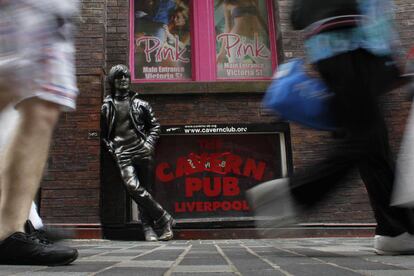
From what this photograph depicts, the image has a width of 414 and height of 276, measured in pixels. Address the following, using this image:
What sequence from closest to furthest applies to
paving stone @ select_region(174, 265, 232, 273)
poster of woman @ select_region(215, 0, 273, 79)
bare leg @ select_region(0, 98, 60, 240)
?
bare leg @ select_region(0, 98, 60, 240), paving stone @ select_region(174, 265, 232, 273), poster of woman @ select_region(215, 0, 273, 79)

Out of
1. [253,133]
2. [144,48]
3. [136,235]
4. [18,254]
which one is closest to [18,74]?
[18,254]

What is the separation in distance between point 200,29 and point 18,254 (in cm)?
720

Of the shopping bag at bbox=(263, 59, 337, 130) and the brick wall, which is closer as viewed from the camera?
the shopping bag at bbox=(263, 59, 337, 130)

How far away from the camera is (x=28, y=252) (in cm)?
225

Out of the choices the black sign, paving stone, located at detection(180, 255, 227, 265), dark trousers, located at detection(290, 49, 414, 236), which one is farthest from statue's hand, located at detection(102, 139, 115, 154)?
dark trousers, located at detection(290, 49, 414, 236)

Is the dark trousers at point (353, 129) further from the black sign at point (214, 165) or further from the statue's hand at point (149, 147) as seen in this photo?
the black sign at point (214, 165)

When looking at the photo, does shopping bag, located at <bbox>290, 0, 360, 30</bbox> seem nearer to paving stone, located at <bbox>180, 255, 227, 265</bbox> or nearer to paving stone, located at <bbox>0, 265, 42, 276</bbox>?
paving stone, located at <bbox>180, 255, 227, 265</bbox>

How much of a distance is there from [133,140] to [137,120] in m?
0.30

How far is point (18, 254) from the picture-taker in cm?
224

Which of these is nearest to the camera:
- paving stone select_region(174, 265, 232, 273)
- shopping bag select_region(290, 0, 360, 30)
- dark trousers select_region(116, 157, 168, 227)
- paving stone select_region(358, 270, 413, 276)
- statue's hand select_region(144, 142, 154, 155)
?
paving stone select_region(358, 270, 413, 276)

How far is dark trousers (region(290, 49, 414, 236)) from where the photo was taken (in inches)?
86.3

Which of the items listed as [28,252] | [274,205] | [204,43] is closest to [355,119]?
[274,205]

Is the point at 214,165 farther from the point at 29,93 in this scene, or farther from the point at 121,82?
the point at 29,93

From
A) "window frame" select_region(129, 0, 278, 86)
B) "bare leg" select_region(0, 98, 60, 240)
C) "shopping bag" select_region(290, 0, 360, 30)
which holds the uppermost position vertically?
"window frame" select_region(129, 0, 278, 86)
